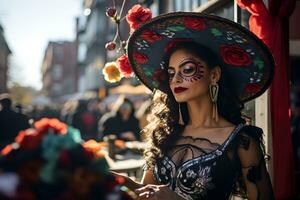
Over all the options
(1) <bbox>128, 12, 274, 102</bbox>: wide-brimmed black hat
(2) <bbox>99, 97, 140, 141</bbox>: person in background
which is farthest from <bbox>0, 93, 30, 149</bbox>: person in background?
(1) <bbox>128, 12, 274, 102</bbox>: wide-brimmed black hat

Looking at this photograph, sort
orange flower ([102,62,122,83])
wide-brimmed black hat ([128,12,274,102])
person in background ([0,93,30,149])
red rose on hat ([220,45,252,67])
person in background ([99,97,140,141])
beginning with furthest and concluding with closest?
person in background ([99,97,140,141]), person in background ([0,93,30,149]), orange flower ([102,62,122,83]), red rose on hat ([220,45,252,67]), wide-brimmed black hat ([128,12,274,102])

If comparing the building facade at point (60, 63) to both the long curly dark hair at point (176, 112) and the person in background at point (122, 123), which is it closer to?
the person in background at point (122, 123)

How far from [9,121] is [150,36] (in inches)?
138

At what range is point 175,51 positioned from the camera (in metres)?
2.23

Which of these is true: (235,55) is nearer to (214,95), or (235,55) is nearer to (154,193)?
(214,95)

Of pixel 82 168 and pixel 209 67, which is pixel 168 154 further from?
pixel 82 168

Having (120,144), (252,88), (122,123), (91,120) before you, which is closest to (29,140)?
(252,88)

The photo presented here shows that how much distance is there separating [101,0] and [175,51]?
33.0 meters

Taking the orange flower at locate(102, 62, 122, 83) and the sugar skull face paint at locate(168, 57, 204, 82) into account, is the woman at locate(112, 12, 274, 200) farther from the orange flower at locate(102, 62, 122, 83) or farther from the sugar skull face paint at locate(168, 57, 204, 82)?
the orange flower at locate(102, 62, 122, 83)

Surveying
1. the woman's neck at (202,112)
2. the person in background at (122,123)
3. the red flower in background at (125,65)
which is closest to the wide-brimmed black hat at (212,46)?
the red flower in background at (125,65)

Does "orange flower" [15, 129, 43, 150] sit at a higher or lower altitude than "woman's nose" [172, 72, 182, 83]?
lower

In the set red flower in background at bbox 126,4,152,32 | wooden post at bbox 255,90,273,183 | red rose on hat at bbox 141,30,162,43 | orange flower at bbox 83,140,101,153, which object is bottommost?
wooden post at bbox 255,90,273,183

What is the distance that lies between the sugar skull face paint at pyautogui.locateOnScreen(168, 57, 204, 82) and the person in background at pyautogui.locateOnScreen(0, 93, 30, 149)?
310cm

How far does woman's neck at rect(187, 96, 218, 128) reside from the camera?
2.16 m
